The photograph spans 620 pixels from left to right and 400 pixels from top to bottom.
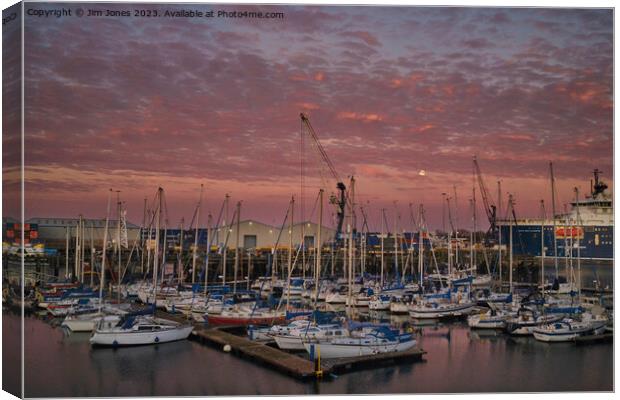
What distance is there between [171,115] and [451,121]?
16.5 ft

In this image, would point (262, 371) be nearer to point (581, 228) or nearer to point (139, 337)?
point (139, 337)

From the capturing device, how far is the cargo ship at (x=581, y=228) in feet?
40.6

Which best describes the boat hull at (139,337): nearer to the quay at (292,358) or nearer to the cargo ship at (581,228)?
the quay at (292,358)

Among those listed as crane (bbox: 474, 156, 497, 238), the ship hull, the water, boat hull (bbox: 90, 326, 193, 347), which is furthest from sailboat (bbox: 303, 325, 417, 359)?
the ship hull

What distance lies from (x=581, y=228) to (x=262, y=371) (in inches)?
344

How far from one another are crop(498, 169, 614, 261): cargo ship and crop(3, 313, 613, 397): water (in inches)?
93.5

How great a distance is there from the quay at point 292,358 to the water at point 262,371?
0.60 feet

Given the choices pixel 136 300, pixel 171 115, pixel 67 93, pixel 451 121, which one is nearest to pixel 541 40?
pixel 451 121

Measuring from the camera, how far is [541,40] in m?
10.4

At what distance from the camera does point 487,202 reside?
59.3 ft

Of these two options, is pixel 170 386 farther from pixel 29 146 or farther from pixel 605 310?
pixel 605 310

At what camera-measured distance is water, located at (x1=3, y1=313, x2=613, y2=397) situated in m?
9.92

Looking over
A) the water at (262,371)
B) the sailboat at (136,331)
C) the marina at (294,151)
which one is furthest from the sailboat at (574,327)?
the sailboat at (136,331)

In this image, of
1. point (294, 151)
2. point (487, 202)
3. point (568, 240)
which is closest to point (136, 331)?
point (294, 151)
